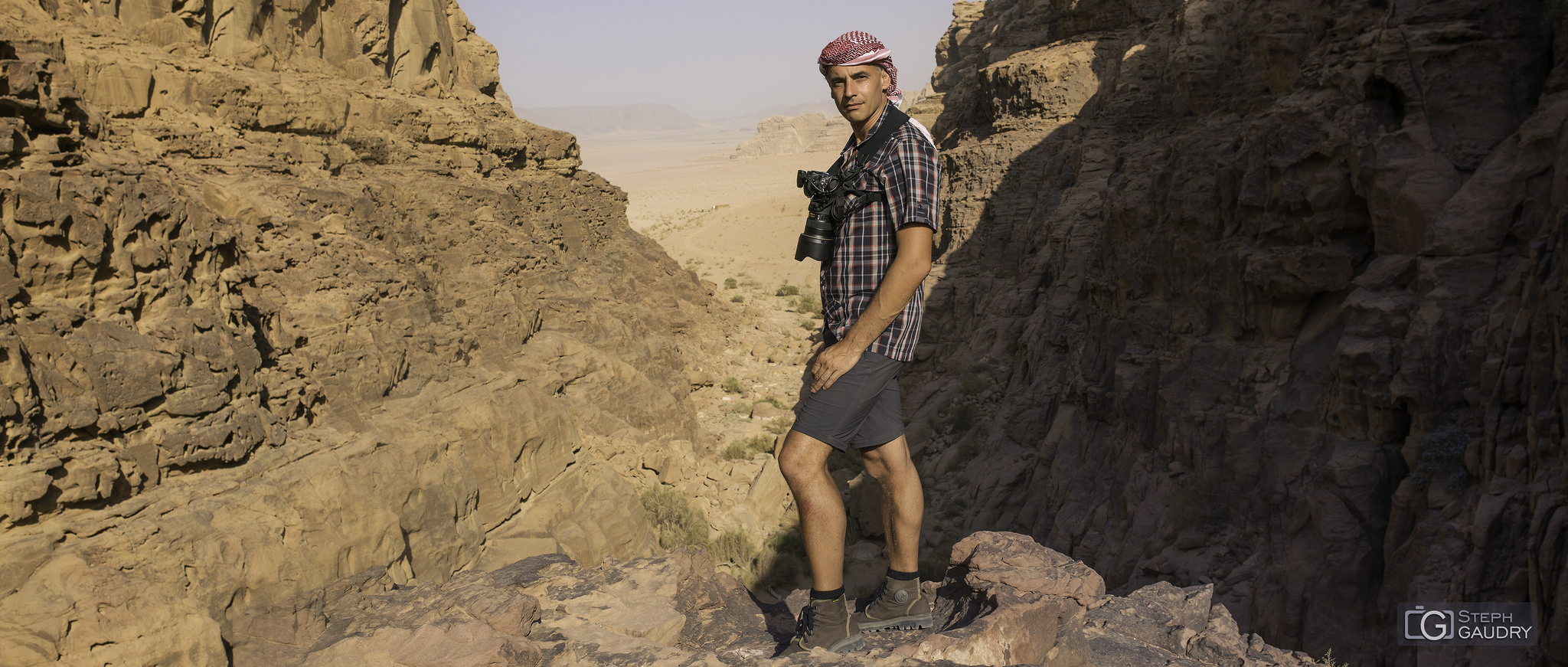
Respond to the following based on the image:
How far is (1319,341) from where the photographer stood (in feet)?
25.1

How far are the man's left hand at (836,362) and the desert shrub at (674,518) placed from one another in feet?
25.5

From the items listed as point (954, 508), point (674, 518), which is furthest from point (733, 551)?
point (954, 508)

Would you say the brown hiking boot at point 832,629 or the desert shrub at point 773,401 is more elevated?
the brown hiking boot at point 832,629

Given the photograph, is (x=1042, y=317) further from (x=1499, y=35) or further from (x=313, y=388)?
(x=313, y=388)

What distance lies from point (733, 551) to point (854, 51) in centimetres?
869

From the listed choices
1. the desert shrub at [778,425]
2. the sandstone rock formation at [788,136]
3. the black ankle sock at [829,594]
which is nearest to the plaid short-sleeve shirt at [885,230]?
the black ankle sock at [829,594]

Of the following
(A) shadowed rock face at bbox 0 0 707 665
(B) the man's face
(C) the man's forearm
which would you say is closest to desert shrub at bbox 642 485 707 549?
(A) shadowed rock face at bbox 0 0 707 665

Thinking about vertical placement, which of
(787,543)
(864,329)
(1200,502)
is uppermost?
(864,329)

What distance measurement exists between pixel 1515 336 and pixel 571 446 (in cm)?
859

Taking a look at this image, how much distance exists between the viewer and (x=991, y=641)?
338cm

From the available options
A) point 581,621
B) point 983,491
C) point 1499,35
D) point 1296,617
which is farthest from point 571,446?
point 1499,35

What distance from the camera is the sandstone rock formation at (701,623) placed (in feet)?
11.5

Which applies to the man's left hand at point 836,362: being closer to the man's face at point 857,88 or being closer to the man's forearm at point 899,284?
the man's forearm at point 899,284

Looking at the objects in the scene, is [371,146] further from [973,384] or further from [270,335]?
[973,384]
